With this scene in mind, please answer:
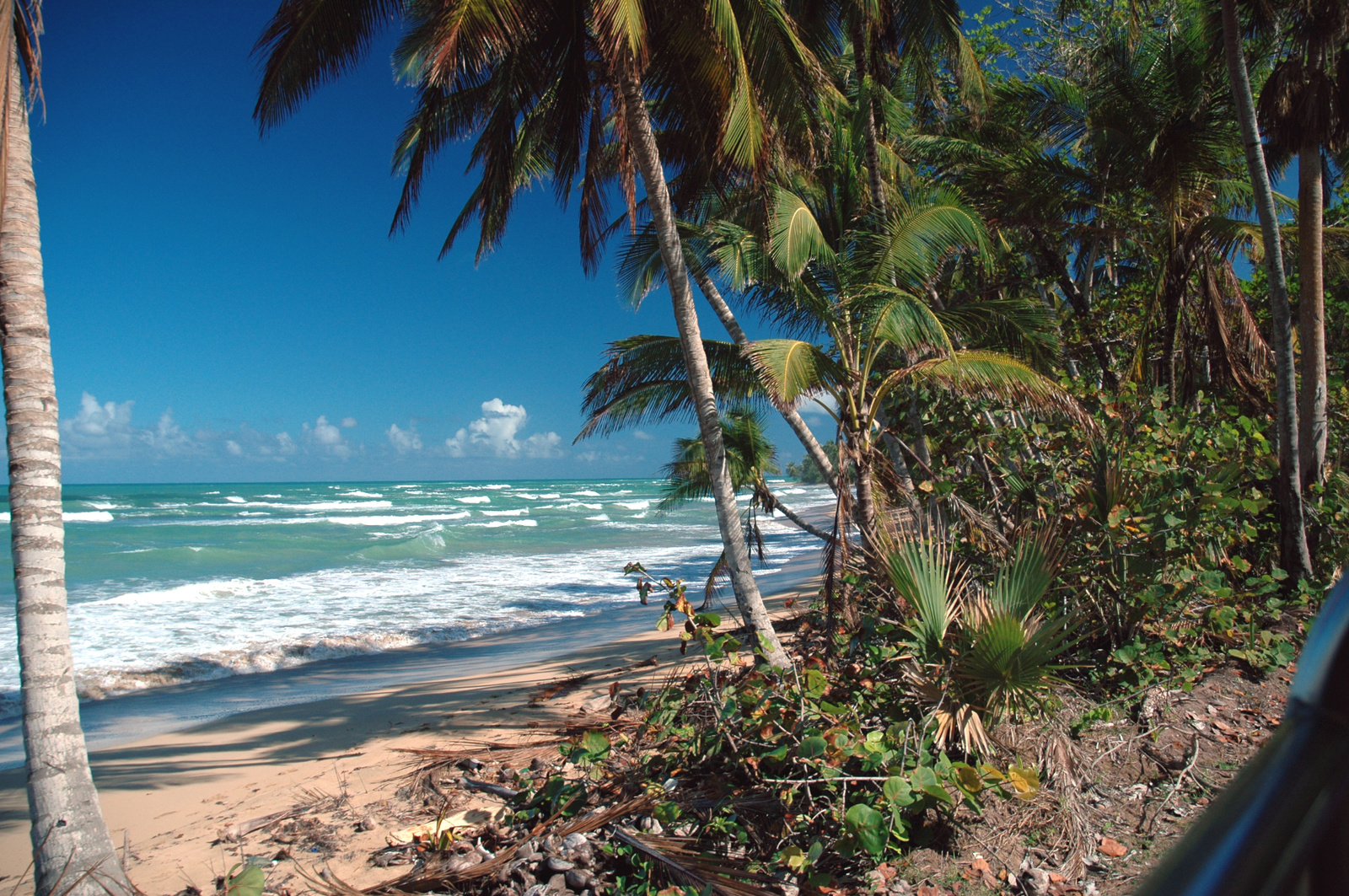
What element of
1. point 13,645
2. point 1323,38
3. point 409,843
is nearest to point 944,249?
point 1323,38

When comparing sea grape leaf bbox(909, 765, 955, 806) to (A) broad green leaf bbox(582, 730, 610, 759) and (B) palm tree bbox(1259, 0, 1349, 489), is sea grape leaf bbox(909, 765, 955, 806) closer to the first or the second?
(A) broad green leaf bbox(582, 730, 610, 759)

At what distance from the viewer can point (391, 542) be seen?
24.2m

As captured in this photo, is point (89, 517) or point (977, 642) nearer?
point (977, 642)

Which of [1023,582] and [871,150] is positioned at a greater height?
[871,150]

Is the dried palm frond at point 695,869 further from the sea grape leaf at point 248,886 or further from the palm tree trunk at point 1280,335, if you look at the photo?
the palm tree trunk at point 1280,335

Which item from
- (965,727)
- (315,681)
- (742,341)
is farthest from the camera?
(315,681)

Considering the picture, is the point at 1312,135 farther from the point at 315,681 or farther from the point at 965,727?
the point at 315,681

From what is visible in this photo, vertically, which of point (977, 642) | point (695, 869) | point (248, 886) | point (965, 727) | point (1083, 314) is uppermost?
point (1083, 314)

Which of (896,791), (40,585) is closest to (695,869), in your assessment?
(896,791)

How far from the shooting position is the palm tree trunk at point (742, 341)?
7531mm

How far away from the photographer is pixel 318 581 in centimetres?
1650

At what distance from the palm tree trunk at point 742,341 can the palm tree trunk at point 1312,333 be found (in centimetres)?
397

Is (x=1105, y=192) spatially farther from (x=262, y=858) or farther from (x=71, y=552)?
(x=71, y=552)

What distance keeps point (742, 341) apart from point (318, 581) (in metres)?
13.0
